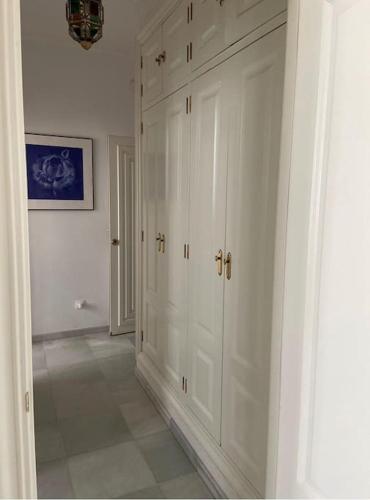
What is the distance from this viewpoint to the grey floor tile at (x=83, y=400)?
2576 millimetres

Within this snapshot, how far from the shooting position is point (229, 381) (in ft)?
5.65

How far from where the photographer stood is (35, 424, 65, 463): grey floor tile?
211 cm

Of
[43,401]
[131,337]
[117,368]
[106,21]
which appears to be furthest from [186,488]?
[106,21]

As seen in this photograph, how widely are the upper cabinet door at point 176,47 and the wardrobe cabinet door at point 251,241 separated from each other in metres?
0.55

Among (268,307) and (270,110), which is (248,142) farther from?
(268,307)

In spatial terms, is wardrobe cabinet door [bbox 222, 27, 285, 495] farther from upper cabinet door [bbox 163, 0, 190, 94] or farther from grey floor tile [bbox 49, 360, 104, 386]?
grey floor tile [bbox 49, 360, 104, 386]

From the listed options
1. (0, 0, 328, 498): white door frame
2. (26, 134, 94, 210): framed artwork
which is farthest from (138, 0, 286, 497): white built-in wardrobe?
(26, 134, 94, 210): framed artwork

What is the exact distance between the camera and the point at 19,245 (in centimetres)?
79

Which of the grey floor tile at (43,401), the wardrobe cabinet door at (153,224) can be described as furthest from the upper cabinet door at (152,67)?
the grey floor tile at (43,401)

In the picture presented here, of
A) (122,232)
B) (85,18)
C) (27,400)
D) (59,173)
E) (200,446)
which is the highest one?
(85,18)

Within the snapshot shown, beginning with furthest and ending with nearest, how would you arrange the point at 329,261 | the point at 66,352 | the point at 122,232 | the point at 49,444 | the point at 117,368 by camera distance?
1. the point at 122,232
2. the point at 66,352
3. the point at 117,368
4. the point at 49,444
5. the point at 329,261

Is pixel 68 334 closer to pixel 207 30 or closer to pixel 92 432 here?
pixel 92 432

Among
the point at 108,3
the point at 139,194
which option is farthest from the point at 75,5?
the point at 139,194

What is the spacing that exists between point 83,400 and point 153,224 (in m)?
1.43
